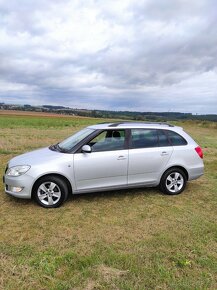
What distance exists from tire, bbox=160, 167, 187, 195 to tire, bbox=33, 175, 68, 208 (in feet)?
7.13

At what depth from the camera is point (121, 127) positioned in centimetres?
620

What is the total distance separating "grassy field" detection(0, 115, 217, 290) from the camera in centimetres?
326

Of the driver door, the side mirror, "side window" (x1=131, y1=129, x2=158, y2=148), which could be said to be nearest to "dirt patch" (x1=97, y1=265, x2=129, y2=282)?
the driver door

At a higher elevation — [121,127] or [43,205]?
[121,127]

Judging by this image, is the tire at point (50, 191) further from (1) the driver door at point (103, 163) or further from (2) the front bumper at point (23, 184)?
(1) the driver door at point (103, 163)

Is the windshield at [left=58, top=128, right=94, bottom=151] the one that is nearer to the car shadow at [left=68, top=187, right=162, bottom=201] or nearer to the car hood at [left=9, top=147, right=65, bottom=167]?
the car hood at [left=9, top=147, right=65, bottom=167]

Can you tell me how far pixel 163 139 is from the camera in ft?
21.1

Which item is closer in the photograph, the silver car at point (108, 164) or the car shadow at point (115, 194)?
the silver car at point (108, 164)

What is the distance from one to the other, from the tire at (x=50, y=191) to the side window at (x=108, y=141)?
0.95m

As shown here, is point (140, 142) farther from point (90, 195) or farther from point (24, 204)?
point (24, 204)

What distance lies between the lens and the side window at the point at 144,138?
617cm

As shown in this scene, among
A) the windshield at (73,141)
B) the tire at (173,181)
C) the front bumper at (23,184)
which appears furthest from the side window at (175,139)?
the front bumper at (23,184)

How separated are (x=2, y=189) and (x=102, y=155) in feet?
8.40

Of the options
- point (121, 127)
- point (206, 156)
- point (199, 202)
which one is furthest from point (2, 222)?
point (206, 156)
